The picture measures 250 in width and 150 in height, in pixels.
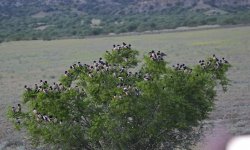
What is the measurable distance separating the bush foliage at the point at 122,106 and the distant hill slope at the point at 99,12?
2637 inches

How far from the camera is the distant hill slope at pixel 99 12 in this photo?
91875 millimetres

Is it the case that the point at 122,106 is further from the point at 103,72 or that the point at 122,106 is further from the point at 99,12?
the point at 99,12

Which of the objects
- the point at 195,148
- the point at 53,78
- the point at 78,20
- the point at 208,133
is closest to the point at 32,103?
the point at 195,148

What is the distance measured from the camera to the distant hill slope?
9188 centimetres

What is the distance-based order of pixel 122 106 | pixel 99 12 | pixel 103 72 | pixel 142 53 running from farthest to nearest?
pixel 99 12 < pixel 142 53 < pixel 103 72 < pixel 122 106

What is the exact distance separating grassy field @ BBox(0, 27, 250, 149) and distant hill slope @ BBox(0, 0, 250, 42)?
22074mm

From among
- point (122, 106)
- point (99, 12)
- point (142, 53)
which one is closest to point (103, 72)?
point (122, 106)

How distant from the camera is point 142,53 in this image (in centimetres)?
4438

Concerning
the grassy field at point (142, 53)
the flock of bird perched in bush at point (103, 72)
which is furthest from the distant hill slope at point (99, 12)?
the flock of bird perched in bush at point (103, 72)

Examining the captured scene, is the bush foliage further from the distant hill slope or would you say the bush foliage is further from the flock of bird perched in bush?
the distant hill slope

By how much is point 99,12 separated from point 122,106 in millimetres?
112712

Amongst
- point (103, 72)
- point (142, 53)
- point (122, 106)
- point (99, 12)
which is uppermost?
point (103, 72)

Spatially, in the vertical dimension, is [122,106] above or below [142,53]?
above

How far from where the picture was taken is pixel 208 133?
55.8 feet
